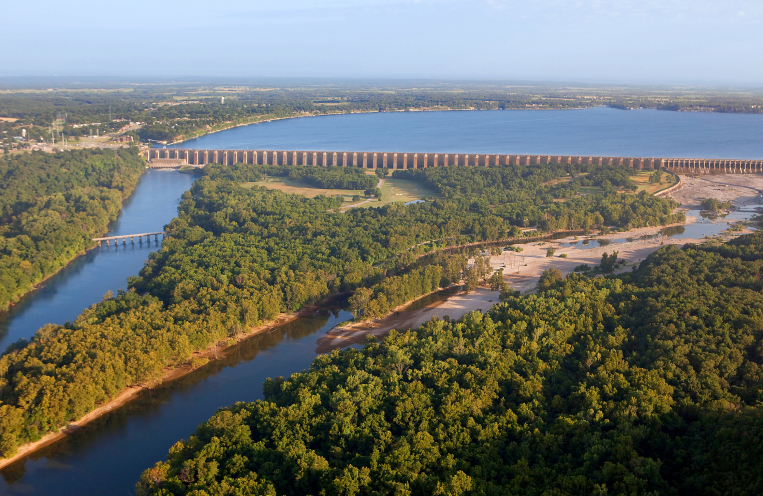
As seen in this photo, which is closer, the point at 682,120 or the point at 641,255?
the point at 641,255

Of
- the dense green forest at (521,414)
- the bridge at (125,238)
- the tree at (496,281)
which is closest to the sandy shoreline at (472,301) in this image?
the tree at (496,281)

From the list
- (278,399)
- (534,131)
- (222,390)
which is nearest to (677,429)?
(278,399)

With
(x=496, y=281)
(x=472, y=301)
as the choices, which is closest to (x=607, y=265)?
(x=496, y=281)

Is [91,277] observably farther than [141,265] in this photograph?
No

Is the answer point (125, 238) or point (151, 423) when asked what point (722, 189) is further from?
point (151, 423)

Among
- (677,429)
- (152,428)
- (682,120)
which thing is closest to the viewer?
(677,429)

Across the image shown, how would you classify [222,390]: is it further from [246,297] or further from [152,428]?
[246,297]

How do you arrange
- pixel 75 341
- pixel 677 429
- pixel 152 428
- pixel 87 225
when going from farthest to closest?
pixel 87 225 < pixel 75 341 < pixel 152 428 < pixel 677 429

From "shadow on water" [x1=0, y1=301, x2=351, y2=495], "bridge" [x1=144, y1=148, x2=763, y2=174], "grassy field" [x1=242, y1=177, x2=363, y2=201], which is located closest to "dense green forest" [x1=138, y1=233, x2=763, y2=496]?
"shadow on water" [x1=0, y1=301, x2=351, y2=495]
